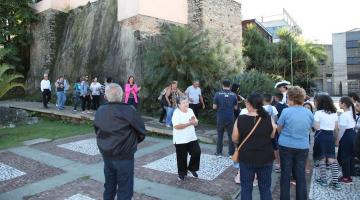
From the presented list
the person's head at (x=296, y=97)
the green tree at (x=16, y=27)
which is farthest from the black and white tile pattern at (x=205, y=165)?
the green tree at (x=16, y=27)

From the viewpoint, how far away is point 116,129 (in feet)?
13.4

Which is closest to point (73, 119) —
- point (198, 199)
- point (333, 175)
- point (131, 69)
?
point (131, 69)

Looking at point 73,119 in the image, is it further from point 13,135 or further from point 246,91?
point 246,91

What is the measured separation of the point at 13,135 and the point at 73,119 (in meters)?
2.59

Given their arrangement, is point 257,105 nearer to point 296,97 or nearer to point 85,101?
point 296,97

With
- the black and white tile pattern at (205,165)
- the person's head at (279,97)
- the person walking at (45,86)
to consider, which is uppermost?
the person walking at (45,86)

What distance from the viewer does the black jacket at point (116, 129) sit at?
4.09 m

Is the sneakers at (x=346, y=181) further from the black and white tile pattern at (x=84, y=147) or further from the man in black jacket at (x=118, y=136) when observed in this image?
the black and white tile pattern at (x=84, y=147)

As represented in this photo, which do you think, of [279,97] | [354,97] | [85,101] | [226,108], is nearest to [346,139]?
[354,97]

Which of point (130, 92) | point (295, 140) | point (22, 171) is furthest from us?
point (130, 92)

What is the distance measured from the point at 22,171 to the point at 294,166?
5018 mm

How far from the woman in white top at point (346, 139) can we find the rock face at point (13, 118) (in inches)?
431

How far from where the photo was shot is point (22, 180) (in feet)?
20.4

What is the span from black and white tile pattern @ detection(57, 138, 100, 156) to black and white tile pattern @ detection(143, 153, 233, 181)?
169 cm
